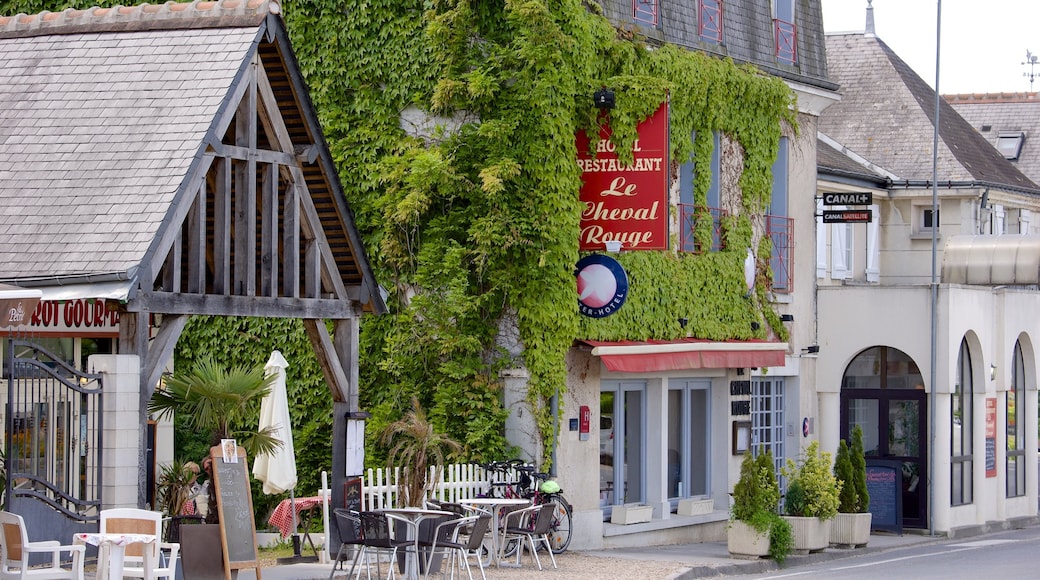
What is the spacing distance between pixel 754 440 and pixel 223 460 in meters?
12.7

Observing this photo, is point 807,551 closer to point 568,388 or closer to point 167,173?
point 568,388

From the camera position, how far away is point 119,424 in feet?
44.3

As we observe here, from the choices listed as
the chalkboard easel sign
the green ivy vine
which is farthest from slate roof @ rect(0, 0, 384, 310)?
the green ivy vine

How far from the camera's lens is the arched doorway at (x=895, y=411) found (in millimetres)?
27453

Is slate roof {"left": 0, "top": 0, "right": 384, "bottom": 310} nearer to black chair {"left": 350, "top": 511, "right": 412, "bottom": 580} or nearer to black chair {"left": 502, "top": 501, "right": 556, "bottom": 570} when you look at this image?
black chair {"left": 350, "top": 511, "right": 412, "bottom": 580}

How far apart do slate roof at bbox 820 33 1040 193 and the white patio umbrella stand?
738 inches

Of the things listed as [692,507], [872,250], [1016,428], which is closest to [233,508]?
[692,507]

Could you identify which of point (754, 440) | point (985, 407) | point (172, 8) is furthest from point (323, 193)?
point (985, 407)

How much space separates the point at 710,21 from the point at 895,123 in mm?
12209

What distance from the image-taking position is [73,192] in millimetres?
14297

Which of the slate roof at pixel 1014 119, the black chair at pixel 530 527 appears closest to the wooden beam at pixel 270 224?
the black chair at pixel 530 527

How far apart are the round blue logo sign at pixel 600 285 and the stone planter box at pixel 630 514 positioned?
2.79 meters

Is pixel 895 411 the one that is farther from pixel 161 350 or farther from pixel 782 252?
pixel 161 350

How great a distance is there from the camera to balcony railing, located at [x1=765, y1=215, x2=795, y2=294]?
84.6 ft
